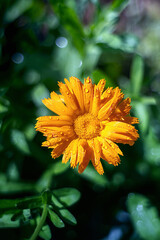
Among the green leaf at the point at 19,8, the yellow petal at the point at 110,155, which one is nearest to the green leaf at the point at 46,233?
the yellow petal at the point at 110,155

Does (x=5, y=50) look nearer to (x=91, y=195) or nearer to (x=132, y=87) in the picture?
(x=132, y=87)

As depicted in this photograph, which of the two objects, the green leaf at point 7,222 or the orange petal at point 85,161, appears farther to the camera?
the green leaf at point 7,222

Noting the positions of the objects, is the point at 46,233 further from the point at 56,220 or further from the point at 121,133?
the point at 121,133

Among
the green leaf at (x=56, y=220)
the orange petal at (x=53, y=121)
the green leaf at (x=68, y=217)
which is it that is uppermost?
the orange petal at (x=53, y=121)

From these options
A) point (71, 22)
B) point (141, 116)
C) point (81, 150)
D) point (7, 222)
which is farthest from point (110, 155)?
point (71, 22)

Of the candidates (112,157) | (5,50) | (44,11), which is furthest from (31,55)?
(112,157)

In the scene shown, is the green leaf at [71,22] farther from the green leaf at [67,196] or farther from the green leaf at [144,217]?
the green leaf at [144,217]
